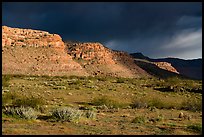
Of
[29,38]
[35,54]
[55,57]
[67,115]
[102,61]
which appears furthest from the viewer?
[102,61]

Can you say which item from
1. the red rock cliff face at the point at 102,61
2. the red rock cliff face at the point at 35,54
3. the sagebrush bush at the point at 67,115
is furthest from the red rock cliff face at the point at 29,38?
the sagebrush bush at the point at 67,115

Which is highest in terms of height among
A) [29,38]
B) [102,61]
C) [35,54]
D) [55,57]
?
[29,38]

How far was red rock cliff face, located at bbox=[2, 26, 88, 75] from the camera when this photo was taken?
99075mm

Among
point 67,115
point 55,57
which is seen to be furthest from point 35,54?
point 67,115

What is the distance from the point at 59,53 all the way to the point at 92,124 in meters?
106

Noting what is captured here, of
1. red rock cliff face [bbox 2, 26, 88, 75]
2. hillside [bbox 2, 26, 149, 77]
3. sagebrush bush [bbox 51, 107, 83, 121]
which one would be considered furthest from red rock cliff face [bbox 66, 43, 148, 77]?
sagebrush bush [bbox 51, 107, 83, 121]

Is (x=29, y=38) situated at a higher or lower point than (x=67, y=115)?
higher

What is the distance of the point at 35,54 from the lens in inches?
4390

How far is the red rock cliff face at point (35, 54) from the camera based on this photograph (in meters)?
99.1

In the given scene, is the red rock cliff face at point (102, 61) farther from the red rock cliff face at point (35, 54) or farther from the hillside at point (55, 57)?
the red rock cliff face at point (35, 54)

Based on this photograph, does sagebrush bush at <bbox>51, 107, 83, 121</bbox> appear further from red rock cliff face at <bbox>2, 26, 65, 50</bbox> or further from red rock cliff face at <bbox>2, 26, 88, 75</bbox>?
red rock cliff face at <bbox>2, 26, 65, 50</bbox>

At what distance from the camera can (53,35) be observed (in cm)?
13112

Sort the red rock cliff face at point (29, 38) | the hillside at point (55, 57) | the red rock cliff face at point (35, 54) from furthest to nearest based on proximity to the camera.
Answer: the red rock cliff face at point (29, 38) → the hillside at point (55, 57) → the red rock cliff face at point (35, 54)

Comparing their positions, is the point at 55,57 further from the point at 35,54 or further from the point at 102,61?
the point at 102,61
